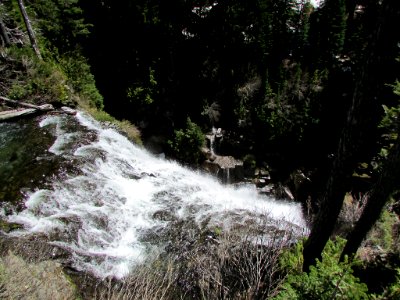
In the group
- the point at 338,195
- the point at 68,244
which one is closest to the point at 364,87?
the point at 338,195

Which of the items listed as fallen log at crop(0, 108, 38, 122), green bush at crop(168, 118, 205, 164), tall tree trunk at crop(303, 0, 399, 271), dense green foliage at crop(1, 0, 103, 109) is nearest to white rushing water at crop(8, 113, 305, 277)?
fallen log at crop(0, 108, 38, 122)

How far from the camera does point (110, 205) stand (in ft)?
30.6

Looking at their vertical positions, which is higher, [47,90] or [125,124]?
[47,90]

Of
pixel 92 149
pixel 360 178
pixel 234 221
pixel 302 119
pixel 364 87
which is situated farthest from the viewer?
pixel 302 119

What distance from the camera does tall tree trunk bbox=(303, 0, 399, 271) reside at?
4.02 metres

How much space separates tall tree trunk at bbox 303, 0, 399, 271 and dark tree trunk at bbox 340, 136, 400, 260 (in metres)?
0.77

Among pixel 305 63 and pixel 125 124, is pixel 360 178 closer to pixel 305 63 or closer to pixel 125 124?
pixel 305 63

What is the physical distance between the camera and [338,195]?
5.44m

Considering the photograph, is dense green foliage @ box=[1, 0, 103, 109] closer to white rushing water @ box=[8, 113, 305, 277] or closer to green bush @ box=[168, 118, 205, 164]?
white rushing water @ box=[8, 113, 305, 277]

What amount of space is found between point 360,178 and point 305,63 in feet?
30.5

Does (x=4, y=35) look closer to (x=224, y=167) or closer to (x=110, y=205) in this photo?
(x=110, y=205)

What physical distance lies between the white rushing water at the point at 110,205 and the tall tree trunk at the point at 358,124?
5.71ft

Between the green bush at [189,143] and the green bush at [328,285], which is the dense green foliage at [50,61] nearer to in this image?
the green bush at [189,143]

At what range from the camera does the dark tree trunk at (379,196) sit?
5855 mm
